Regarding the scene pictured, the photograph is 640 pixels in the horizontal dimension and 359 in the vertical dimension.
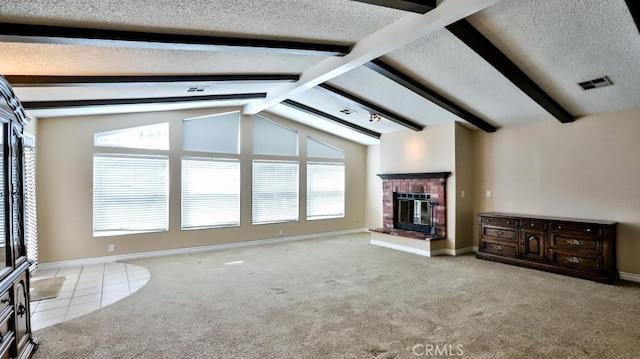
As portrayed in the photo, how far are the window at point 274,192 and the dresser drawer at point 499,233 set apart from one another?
13.6 ft

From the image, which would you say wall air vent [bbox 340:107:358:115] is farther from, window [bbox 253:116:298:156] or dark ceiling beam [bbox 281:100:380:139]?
window [bbox 253:116:298:156]

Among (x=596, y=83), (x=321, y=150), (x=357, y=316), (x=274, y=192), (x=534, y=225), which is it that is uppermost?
(x=596, y=83)

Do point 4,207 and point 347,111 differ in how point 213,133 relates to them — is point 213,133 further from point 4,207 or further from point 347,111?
point 4,207

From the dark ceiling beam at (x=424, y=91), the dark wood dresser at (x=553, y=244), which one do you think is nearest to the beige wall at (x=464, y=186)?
the dark ceiling beam at (x=424, y=91)

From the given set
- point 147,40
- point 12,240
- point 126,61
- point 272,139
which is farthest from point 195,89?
point 12,240

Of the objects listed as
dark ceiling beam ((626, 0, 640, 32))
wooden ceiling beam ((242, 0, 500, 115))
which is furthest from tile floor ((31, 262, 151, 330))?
dark ceiling beam ((626, 0, 640, 32))

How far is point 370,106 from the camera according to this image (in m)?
6.20

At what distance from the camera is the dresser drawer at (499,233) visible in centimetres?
561

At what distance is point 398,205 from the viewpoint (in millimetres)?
7566

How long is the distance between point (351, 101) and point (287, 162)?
105 inches

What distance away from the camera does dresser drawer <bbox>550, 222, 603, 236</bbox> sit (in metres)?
4.70

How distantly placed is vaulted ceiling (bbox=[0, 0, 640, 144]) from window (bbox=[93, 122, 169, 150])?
0.53 m

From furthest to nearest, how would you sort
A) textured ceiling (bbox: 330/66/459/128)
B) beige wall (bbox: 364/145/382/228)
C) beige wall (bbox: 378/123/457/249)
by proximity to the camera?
beige wall (bbox: 364/145/382/228)
beige wall (bbox: 378/123/457/249)
textured ceiling (bbox: 330/66/459/128)

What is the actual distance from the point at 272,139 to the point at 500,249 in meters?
5.13
